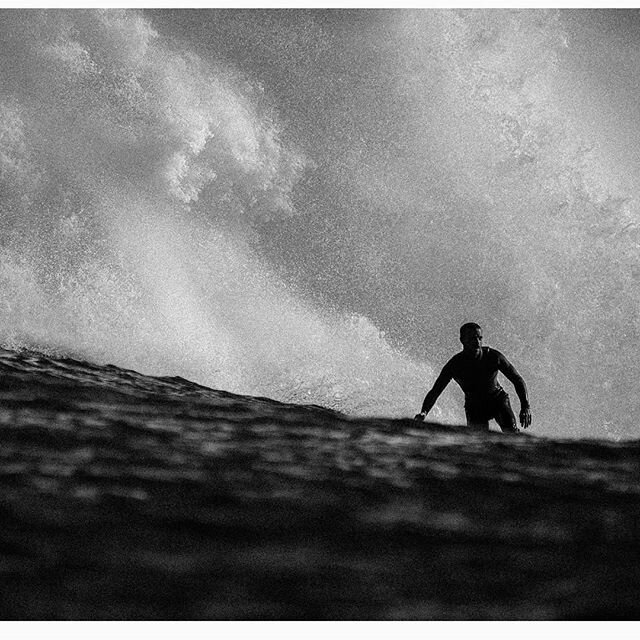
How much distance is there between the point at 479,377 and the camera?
8.41 meters

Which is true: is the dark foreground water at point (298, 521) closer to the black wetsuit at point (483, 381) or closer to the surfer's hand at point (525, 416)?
the surfer's hand at point (525, 416)

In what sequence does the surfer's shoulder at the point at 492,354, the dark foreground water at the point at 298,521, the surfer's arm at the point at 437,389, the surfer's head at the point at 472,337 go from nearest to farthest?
the dark foreground water at the point at 298,521
the surfer's arm at the point at 437,389
the surfer's head at the point at 472,337
the surfer's shoulder at the point at 492,354

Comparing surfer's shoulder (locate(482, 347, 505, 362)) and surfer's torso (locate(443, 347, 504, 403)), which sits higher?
surfer's shoulder (locate(482, 347, 505, 362))

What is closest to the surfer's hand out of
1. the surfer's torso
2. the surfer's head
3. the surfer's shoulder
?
the surfer's torso

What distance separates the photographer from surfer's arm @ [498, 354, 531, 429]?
26.0 ft

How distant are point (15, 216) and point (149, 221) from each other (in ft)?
11.6

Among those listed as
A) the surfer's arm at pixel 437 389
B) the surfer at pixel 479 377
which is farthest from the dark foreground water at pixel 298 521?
the surfer at pixel 479 377

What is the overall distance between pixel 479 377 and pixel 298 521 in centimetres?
469

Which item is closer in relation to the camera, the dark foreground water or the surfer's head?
the dark foreground water

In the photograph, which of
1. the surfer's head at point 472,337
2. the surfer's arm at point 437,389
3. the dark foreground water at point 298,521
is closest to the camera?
the dark foreground water at point 298,521

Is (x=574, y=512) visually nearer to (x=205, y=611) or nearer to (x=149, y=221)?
(x=205, y=611)

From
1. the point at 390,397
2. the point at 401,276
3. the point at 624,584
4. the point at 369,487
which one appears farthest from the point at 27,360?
the point at 401,276

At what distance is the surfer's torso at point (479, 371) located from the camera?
329 inches

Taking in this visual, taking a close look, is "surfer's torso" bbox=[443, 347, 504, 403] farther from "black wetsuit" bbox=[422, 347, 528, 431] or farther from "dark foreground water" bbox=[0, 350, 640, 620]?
"dark foreground water" bbox=[0, 350, 640, 620]
